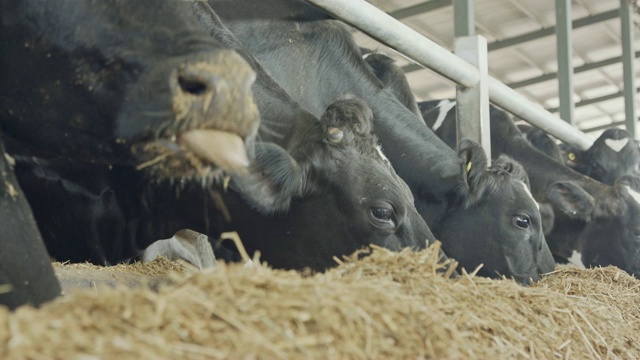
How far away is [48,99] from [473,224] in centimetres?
279

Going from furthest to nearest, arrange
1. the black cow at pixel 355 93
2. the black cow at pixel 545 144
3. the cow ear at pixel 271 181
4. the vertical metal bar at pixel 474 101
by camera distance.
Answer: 1. the black cow at pixel 545 144
2. the vertical metal bar at pixel 474 101
3. the black cow at pixel 355 93
4. the cow ear at pixel 271 181

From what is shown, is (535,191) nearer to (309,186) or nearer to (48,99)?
(309,186)

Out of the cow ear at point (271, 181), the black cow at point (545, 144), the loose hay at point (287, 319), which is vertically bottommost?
the black cow at point (545, 144)

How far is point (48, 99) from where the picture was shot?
2541mm

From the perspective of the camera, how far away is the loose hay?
1.42 metres

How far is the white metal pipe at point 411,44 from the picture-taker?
14.4ft

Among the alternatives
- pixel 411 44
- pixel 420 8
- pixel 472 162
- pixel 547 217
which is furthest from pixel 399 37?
pixel 420 8

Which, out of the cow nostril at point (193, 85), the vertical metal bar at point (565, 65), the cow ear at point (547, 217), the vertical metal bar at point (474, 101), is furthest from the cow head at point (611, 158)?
the cow nostril at point (193, 85)

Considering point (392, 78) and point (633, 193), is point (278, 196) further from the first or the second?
point (633, 193)

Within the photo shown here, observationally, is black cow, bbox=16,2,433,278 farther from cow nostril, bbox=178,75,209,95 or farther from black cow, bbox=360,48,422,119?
black cow, bbox=360,48,422,119

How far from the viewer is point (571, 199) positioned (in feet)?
22.9

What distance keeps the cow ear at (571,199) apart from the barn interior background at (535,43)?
390 centimetres

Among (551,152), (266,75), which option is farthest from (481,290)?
(551,152)

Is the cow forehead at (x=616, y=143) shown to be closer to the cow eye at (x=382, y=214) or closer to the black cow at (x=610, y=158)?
the black cow at (x=610, y=158)
